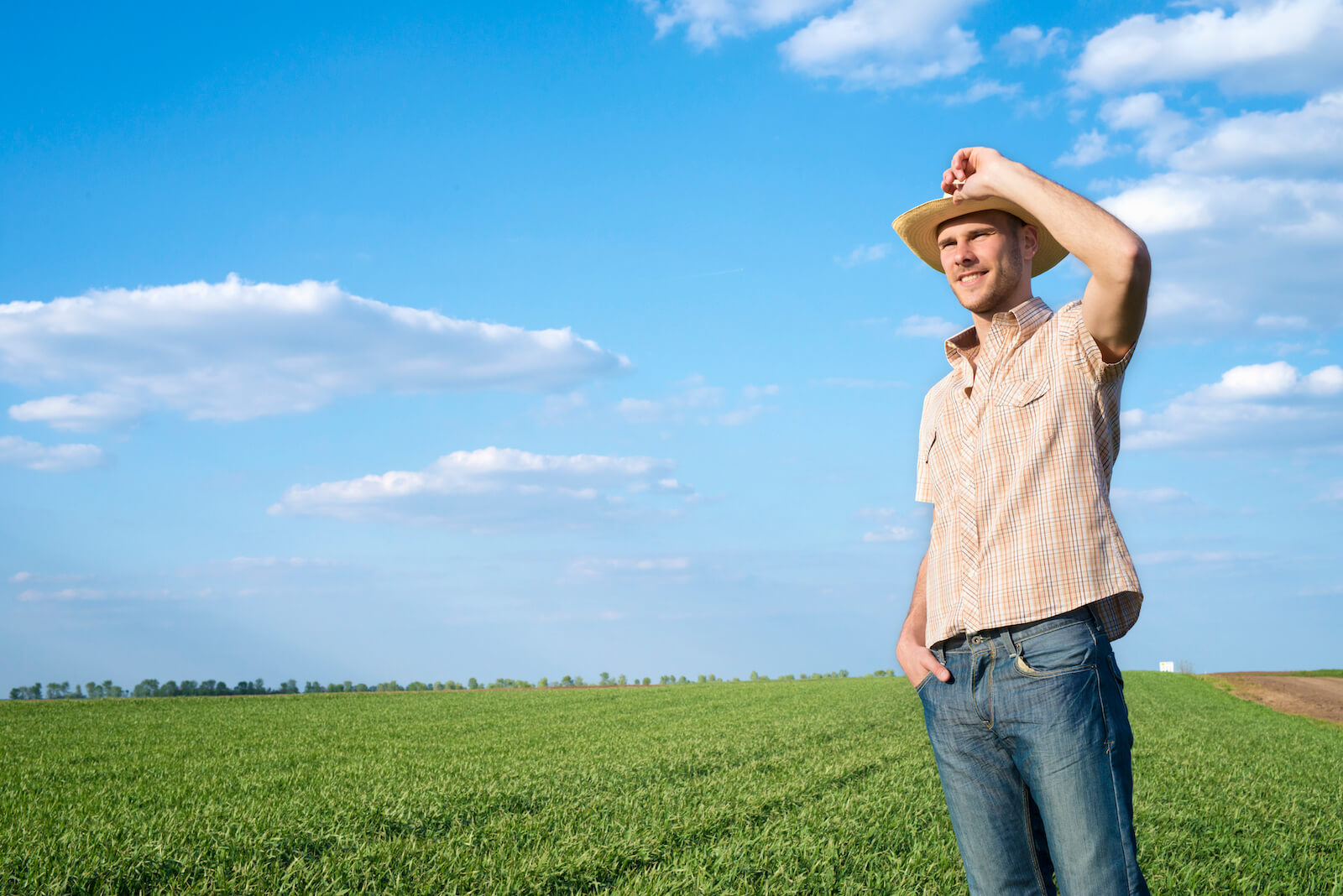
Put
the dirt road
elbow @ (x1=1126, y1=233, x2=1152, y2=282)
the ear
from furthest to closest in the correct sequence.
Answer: the dirt road → the ear → elbow @ (x1=1126, y1=233, x2=1152, y2=282)

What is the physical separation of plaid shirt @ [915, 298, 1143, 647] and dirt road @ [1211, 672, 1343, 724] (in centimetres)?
3382

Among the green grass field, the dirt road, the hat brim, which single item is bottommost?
the dirt road

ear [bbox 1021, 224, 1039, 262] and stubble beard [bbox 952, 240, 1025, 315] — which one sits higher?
ear [bbox 1021, 224, 1039, 262]

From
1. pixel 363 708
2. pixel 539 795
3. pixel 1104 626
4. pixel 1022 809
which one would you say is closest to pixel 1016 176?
pixel 1104 626

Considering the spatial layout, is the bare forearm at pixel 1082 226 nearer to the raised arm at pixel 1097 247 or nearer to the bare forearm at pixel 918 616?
the raised arm at pixel 1097 247

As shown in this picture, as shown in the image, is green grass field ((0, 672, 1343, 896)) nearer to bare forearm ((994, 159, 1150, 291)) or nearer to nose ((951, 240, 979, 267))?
nose ((951, 240, 979, 267))

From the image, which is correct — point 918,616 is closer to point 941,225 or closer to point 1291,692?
point 941,225

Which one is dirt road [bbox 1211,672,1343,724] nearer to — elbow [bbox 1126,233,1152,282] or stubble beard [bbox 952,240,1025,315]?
stubble beard [bbox 952,240,1025,315]

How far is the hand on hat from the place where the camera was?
2.33 metres

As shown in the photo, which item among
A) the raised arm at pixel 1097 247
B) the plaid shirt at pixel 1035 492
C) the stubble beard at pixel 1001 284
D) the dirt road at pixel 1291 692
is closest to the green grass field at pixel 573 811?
the plaid shirt at pixel 1035 492

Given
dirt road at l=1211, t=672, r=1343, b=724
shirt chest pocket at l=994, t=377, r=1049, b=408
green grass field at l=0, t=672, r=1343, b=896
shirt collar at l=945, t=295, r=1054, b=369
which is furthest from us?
dirt road at l=1211, t=672, r=1343, b=724

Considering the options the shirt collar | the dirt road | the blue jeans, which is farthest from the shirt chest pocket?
the dirt road

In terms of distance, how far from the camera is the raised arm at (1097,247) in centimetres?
207

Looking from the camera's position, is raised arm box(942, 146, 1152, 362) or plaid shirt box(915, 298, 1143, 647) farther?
plaid shirt box(915, 298, 1143, 647)
